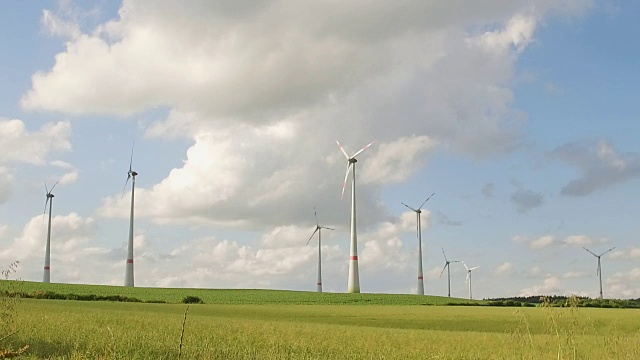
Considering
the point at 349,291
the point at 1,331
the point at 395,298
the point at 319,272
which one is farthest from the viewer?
the point at 319,272

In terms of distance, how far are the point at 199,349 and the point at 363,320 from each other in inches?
1423

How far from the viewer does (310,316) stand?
60.7 meters

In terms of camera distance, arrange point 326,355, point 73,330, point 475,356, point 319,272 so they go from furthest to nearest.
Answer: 1. point 319,272
2. point 73,330
3. point 475,356
4. point 326,355

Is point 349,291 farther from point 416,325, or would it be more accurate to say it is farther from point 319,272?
point 416,325

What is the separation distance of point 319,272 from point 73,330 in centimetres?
10788

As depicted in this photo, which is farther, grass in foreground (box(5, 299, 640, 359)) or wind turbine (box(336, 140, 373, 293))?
wind turbine (box(336, 140, 373, 293))

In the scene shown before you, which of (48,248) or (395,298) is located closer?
(395,298)

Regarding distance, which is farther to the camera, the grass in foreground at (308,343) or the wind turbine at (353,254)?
the wind turbine at (353,254)

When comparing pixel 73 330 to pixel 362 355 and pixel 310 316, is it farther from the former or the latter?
pixel 310 316

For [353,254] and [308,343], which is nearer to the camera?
[308,343]

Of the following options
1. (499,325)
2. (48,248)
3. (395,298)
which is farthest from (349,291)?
(499,325)

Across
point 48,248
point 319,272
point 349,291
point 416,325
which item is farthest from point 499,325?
point 48,248

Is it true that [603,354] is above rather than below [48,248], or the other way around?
below

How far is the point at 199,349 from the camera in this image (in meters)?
21.6
